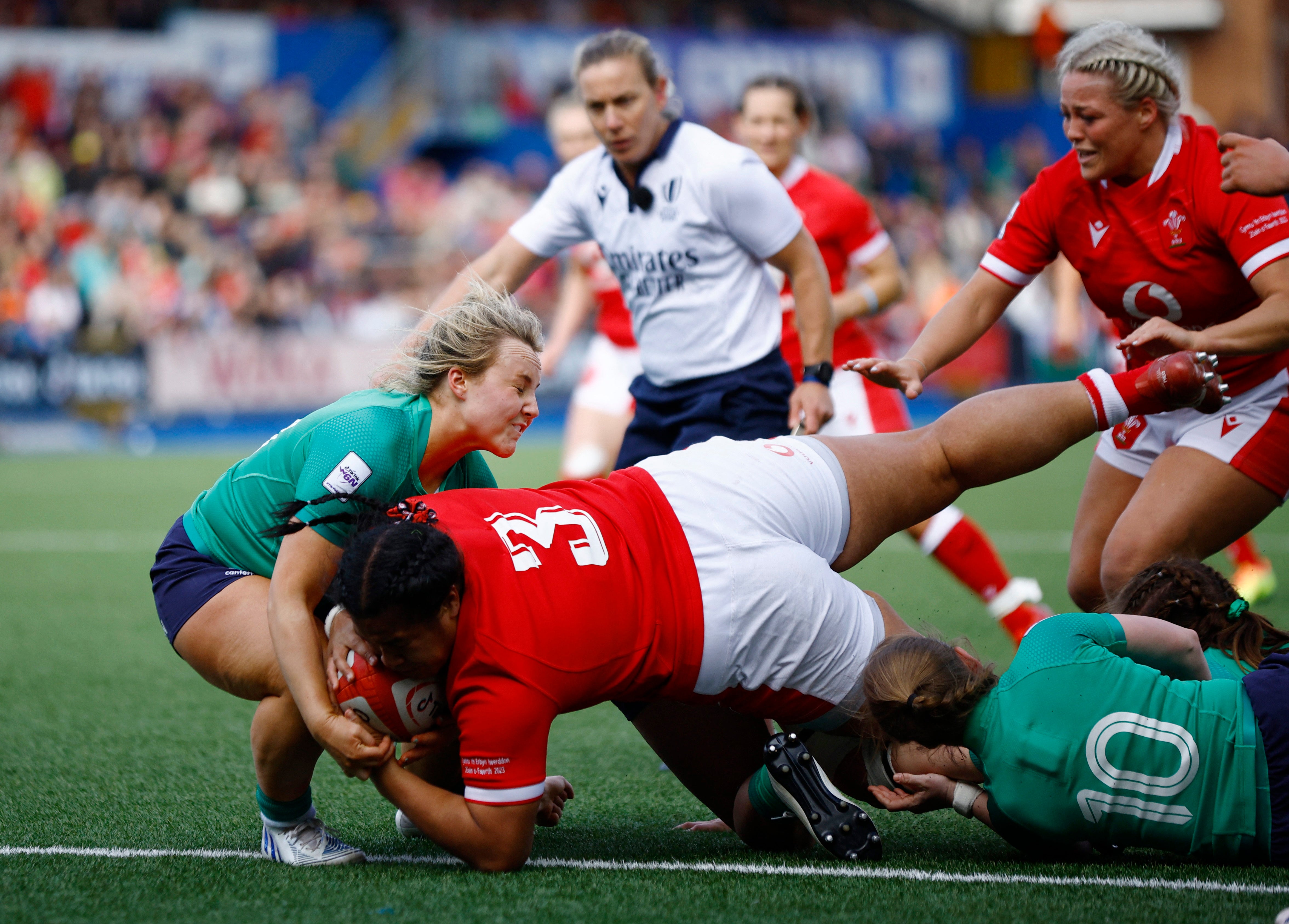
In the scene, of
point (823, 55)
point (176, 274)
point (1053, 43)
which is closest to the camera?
point (176, 274)

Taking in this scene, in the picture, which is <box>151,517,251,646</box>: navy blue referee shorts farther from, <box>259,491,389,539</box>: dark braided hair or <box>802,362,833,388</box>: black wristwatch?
<box>802,362,833,388</box>: black wristwatch

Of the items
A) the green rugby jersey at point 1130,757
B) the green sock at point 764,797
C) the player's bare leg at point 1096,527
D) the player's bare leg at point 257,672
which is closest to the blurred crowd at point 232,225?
the player's bare leg at point 1096,527

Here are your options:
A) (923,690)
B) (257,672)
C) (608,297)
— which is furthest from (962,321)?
(608,297)

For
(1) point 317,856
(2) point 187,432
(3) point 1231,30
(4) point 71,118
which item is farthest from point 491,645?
(3) point 1231,30

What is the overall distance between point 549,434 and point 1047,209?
1435 cm

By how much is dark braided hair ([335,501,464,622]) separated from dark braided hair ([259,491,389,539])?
19 centimetres

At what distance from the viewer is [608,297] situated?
664 centimetres

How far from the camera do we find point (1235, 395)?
160 inches

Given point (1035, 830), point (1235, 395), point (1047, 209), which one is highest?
point (1047, 209)

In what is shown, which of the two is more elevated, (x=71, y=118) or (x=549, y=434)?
(x=71, y=118)

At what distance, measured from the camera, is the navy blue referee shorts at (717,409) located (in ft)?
14.9

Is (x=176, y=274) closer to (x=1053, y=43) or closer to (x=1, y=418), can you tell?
(x=1, y=418)

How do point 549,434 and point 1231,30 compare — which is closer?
point 549,434

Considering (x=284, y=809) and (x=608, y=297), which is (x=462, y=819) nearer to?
(x=284, y=809)
